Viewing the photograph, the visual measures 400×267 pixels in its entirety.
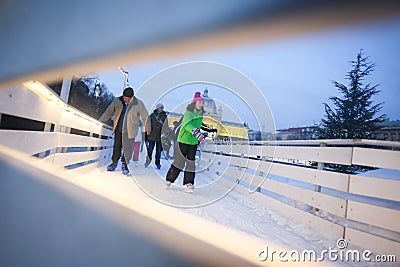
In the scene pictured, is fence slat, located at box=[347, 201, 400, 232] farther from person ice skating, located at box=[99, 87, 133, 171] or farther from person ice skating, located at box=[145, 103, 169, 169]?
Answer: person ice skating, located at box=[145, 103, 169, 169]

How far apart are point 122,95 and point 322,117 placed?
481cm

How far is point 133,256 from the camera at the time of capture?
20 centimetres

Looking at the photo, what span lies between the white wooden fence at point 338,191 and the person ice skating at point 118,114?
5.42ft

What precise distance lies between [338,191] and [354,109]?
15.1ft

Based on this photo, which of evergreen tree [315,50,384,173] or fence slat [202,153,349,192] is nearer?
fence slat [202,153,349,192]

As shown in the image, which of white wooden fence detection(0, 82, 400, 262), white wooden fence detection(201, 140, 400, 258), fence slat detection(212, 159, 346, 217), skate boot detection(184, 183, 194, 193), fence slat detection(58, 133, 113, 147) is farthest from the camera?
skate boot detection(184, 183, 194, 193)

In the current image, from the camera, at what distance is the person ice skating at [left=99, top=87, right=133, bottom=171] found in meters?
2.55

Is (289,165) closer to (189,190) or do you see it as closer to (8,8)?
(189,190)

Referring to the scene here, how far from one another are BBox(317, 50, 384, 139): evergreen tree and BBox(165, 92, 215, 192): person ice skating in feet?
12.8

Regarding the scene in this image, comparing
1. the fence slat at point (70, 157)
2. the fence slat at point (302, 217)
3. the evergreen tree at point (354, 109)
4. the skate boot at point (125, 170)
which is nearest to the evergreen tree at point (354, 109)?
the evergreen tree at point (354, 109)

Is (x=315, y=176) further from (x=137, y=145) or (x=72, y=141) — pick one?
(x=137, y=145)

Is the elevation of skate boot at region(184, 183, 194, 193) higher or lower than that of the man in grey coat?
lower

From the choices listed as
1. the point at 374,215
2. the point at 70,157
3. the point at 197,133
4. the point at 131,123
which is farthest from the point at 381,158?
the point at 131,123

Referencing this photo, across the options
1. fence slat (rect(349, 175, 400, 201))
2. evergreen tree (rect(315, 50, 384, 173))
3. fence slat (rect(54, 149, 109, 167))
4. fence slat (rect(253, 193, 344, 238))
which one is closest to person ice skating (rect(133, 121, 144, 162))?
fence slat (rect(54, 149, 109, 167))
